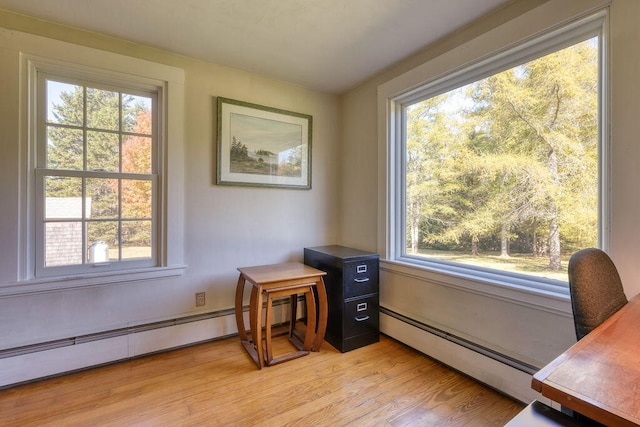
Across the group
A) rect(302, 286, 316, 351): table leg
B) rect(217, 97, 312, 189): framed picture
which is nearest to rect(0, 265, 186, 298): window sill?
rect(217, 97, 312, 189): framed picture

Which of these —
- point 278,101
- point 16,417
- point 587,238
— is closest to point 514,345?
point 587,238

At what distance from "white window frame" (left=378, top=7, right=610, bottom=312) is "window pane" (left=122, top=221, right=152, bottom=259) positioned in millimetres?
Result: 1901

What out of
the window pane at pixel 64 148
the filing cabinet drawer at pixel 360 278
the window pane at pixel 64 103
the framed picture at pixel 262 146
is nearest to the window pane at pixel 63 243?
the window pane at pixel 64 148

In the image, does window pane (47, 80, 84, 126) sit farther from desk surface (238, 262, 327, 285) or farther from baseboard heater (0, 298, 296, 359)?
desk surface (238, 262, 327, 285)


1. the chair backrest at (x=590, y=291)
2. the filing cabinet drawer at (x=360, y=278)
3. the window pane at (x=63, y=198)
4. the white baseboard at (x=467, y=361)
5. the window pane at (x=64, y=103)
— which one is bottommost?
the white baseboard at (x=467, y=361)

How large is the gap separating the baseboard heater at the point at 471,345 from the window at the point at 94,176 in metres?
2.05

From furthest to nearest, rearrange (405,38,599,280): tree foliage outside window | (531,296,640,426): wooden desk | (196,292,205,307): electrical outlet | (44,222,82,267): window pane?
(196,292,205,307): electrical outlet → (44,222,82,267): window pane → (405,38,599,280): tree foliage outside window → (531,296,640,426): wooden desk

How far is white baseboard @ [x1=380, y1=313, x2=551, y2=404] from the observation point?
1.61m

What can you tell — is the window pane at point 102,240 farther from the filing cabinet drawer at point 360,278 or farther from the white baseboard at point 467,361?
the white baseboard at point 467,361

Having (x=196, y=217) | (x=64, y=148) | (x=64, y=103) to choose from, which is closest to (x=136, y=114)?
(x=64, y=103)

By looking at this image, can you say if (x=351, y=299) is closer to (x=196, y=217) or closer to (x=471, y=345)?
(x=471, y=345)

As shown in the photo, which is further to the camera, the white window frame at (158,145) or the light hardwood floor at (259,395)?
the white window frame at (158,145)

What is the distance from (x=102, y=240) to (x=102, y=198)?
0.99 feet

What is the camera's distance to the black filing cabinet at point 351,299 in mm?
2230
